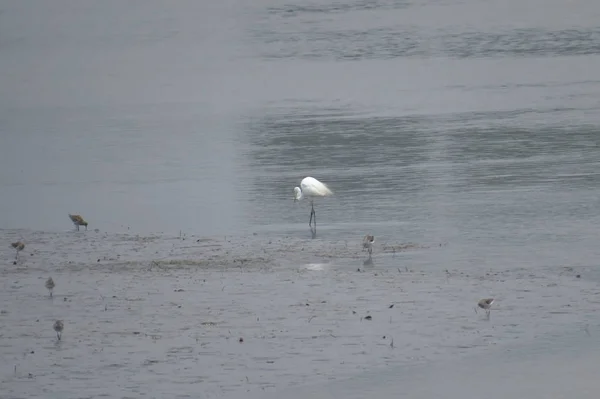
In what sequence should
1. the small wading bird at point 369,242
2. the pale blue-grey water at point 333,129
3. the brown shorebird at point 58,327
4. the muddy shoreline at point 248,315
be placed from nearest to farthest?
the muddy shoreline at point 248,315
the brown shorebird at point 58,327
the small wading bird at point 369,242
the pale blue-grey water at point 333,129

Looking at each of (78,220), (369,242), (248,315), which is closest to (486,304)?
(248,315)

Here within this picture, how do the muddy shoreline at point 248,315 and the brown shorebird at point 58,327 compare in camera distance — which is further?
the brown shorebird at point 58,327

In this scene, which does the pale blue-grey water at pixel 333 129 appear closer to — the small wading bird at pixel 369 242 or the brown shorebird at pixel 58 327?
the small wading bird at pixel 369 242

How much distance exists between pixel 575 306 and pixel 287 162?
395 inches

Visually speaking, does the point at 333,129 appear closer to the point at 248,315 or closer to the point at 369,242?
the point at 369,242

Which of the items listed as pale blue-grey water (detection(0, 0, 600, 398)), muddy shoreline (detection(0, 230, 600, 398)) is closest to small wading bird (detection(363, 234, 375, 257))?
muddy shoreline (detection(0, 230, 600, 398))

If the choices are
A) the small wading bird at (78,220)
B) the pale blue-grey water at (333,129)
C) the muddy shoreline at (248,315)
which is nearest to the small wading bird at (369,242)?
the muddy shoreline at (248,315)

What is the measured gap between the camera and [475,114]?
26219mm

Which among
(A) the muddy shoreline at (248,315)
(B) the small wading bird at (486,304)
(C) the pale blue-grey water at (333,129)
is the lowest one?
(C) the pale blue-grey water at (333,129)

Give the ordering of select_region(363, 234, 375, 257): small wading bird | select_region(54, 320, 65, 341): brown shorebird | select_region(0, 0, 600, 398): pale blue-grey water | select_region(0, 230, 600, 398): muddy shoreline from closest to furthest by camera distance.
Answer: select_region(0, 230, 600, 398): muddy shoreline
select_region(54, 320, 65, 341): brown shorebird
select_region(363, 234, 375, 257): small wading bird
select_region(0, 0, 600, 398): pale blue-grey water

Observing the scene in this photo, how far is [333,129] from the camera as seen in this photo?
997 inches

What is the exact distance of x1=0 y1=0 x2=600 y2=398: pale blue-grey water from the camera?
692 inches

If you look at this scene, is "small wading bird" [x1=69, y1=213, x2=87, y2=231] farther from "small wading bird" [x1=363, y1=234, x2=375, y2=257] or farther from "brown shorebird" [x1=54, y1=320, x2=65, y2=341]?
"brown shorebird" [x1=54, y1=320, x2=65, y2=341]

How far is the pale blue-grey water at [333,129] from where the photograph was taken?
1758 centimetres
